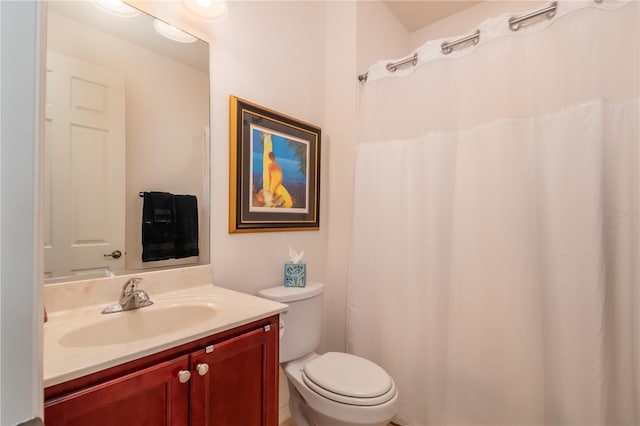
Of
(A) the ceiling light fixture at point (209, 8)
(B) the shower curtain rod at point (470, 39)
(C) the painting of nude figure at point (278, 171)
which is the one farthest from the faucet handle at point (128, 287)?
(B) the shower curtain rod at point (470, 39)

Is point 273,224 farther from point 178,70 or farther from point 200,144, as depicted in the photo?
point 178,70

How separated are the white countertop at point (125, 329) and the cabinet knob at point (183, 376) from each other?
0.08 metres

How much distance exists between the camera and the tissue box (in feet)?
5.24

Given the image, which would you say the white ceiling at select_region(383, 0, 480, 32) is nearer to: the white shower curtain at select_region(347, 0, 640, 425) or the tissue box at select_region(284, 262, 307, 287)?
the white shower curtain at select_region(347, 0, 640, 425)

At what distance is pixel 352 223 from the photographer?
1.88 metres

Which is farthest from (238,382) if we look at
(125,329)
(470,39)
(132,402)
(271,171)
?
(470,39)

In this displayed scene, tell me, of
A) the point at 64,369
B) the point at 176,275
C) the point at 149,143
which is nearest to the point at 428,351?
the point at 176,275

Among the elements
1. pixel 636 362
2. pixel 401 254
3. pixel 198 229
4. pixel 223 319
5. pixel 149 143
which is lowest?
pixel 636 362

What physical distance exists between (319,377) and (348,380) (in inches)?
5.0

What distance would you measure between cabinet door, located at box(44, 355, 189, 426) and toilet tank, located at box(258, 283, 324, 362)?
620mm

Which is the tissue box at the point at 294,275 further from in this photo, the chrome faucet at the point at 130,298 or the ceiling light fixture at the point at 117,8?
the ceiling light fixture at the point at 117,8

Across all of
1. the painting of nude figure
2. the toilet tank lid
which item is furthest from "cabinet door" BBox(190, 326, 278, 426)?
the painting of nude figure

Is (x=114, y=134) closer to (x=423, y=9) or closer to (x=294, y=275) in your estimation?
(x=294, y=275)

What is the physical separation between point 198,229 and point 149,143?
0.41 metres
